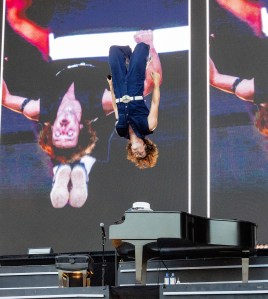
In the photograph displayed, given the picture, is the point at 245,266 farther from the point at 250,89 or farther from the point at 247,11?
the point at 247,11

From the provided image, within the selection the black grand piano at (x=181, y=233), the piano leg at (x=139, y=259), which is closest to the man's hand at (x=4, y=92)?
the black grand piano at (x=181, y=233)

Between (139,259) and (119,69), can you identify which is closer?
(139,259)

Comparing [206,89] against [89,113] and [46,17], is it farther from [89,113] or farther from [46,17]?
[46,17]

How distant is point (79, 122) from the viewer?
46.7 feet

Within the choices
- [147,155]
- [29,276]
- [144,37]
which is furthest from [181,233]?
[144,37]

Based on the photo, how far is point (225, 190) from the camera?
1333cm

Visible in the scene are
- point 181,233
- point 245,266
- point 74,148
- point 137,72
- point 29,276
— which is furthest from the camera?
point 74,148

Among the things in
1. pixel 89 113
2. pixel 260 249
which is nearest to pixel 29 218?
pixel 89 113

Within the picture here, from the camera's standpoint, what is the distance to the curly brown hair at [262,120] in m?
13.4

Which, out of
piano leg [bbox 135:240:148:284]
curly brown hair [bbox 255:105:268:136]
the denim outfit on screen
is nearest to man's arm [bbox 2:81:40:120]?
the denim outfit on screen

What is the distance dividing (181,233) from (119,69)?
207 cm

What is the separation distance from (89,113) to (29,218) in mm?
1655

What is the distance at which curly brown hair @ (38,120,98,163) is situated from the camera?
1408 centimetres

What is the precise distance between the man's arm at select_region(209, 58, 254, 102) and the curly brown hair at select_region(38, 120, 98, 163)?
1799 mm
